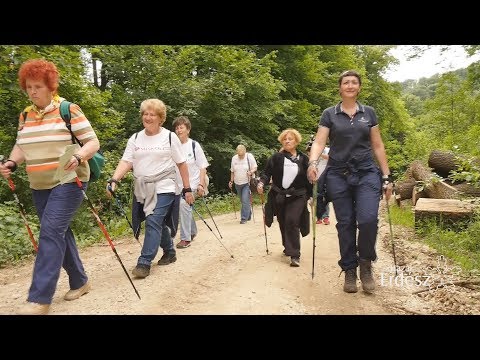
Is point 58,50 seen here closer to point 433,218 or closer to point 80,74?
point 80,74

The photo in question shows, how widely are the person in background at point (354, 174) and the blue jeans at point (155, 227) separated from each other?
5.80ft

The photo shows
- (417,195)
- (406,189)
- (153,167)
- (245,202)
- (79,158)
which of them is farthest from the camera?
(406,189)

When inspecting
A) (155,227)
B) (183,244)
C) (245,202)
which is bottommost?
(183,244)

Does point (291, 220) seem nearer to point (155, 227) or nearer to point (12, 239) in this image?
point (155, 227)

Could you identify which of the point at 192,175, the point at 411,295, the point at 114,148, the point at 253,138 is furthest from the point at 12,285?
the point at 253,138

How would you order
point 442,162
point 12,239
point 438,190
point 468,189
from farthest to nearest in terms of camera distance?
point 442,162, point 438,190, point 468,189, point 12,239

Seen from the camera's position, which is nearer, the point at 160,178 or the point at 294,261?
the point at 160,178

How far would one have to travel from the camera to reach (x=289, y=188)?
5715 millimetres

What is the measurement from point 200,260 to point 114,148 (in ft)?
25.0

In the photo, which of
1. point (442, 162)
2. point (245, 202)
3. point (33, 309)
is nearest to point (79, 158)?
point (33, 309)

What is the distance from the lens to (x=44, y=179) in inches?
144

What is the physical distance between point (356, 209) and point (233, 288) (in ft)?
4.96

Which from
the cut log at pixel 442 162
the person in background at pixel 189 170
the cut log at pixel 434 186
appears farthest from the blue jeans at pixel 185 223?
the cut log at pixel 442 162

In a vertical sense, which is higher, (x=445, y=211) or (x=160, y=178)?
(x=160, y=178)
